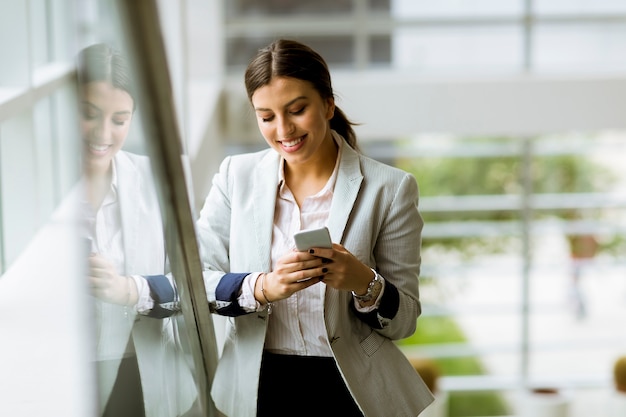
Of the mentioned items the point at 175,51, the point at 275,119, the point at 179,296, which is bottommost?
the point at 179,296

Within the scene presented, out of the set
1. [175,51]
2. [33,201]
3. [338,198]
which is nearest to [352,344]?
[338,198]

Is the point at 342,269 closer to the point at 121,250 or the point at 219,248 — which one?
the point at 219,248

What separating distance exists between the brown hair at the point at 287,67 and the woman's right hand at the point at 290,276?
1.35 feet

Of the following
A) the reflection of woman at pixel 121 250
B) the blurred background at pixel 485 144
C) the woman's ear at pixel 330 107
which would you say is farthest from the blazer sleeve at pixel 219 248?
the blurred background at pixel 485 144

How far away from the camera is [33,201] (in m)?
6.20

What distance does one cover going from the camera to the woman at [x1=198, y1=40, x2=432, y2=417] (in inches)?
94.3

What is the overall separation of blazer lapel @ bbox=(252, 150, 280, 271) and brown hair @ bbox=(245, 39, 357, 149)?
207 millimetres

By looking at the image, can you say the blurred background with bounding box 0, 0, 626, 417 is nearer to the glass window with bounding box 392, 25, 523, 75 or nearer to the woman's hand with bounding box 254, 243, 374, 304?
the glass window with bounding box 392, 25, 523, 75

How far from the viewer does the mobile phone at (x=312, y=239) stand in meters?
2.24

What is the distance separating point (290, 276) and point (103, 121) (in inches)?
32.2

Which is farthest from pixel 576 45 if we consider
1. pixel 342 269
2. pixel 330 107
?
pixel 342 269

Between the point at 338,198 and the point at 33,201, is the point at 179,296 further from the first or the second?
the point at 33,201

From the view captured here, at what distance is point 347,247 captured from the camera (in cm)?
244

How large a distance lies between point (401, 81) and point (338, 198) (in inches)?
300
